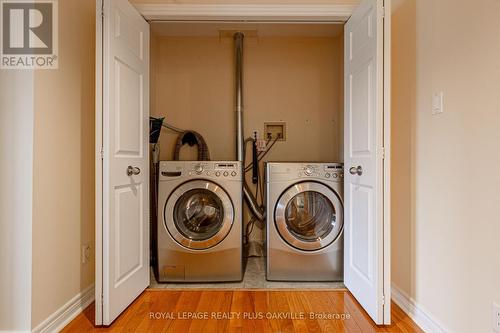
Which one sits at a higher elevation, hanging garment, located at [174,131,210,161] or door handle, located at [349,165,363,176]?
hanging garment, located at [174,131,210,161]

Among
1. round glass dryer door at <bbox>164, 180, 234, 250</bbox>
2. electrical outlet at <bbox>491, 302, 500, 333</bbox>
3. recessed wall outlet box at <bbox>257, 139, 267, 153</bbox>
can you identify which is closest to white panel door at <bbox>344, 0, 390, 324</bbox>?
electrical outlet at <bbox>491, 302, 500, 333</bbox>

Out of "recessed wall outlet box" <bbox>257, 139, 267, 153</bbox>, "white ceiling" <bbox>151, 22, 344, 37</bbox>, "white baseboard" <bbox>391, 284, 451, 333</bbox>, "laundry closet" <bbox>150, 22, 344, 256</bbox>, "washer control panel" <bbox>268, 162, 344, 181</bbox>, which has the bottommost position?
"white baseboard" <bbox>391, 284, 451, 333</bbox>

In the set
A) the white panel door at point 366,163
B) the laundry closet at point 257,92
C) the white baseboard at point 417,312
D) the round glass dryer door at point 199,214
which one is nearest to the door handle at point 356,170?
the white panel door at point 366,163

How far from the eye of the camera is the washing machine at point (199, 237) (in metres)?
2.18

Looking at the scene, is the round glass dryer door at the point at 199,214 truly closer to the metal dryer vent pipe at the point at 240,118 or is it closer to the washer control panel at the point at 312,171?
the washer control panel at the point at 312,171

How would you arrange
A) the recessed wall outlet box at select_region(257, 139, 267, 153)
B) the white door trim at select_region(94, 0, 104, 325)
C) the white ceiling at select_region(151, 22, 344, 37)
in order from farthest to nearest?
the recessed wall outlet box at select_region(257, 139, 267, 153), the white ceiling at select_region(151, 22, 344, 37), the white door trim at select_region(94, 0, 104, 325)

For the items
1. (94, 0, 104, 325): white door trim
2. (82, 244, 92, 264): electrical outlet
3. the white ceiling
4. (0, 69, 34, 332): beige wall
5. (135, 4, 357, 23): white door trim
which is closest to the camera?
(0, 69, 34, 332): beige wall

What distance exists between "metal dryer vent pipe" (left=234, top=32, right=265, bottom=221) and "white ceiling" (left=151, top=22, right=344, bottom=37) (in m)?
0.15

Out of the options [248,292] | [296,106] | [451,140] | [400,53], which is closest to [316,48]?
[296,106]

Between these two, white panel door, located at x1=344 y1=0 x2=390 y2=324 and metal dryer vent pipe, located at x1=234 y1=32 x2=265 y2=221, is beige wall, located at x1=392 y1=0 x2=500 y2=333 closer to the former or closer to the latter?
white panel door, located at x1=344 y1=0 x2=390 y2=324

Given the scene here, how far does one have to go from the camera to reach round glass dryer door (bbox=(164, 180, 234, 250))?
2.18 meters

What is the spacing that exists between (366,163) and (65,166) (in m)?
1.72

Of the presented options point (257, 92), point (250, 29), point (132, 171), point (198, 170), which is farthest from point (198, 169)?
point (250, 29)

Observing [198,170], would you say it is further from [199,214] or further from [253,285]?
[253,285]
